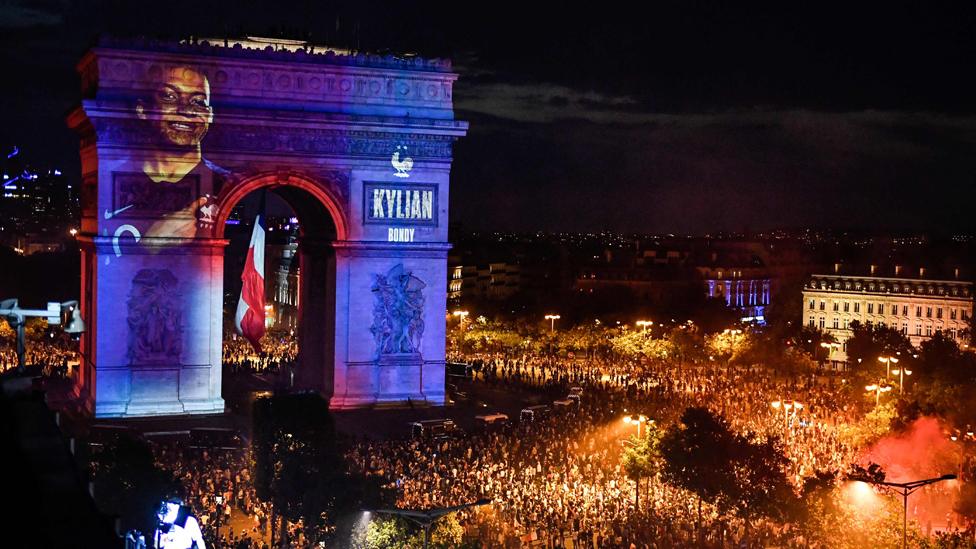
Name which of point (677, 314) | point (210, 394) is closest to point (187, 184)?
point (210, 394)

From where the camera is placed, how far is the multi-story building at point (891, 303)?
256ft

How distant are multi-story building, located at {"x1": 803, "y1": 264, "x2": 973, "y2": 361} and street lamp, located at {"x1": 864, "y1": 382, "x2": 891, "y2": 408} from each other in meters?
31.4

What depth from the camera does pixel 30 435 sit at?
7.62 m

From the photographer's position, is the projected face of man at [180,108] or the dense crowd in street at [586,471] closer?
the dense crowd in street at [586,471]

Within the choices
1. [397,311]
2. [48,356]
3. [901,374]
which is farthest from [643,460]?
[48,356]

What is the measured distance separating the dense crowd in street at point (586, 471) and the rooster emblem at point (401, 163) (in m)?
8.01

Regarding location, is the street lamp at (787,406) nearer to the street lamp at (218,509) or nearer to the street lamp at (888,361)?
the street lamp at (888,361)

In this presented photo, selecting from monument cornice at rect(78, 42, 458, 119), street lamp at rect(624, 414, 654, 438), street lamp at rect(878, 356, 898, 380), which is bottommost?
street lamp at rect(624, 414, 654, 438)

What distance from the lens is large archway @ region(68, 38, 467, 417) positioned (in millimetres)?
33844

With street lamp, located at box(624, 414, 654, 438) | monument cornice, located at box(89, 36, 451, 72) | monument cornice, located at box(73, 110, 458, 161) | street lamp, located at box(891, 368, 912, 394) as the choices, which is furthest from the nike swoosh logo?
street lamp, located at box(891, 368, 912, 394)

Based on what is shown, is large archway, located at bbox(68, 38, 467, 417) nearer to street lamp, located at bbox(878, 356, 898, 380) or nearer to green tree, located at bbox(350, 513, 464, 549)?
green tree, located at bbox(350, 513, 464, 549)

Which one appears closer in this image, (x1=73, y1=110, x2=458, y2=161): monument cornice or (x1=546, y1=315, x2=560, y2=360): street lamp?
(x1=73, y1=110, x2=458, y2=161): monument cornice

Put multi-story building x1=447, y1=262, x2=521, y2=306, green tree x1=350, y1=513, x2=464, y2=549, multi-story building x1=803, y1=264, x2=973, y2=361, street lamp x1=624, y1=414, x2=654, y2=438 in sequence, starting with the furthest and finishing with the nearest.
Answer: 1. multi-story building x1=447, y1=262, x2=521, y2=306
2. multi-story building x1=803, y1=264, x2=973, y2=361
3. street lamp x1=624, y1=414, x2=654, y2=438
4. green tree x1=350, y1=513, x2=464, y2=549

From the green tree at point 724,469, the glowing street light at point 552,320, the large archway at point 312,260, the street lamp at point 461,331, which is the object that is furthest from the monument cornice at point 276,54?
the glowing street light at point 552,320
